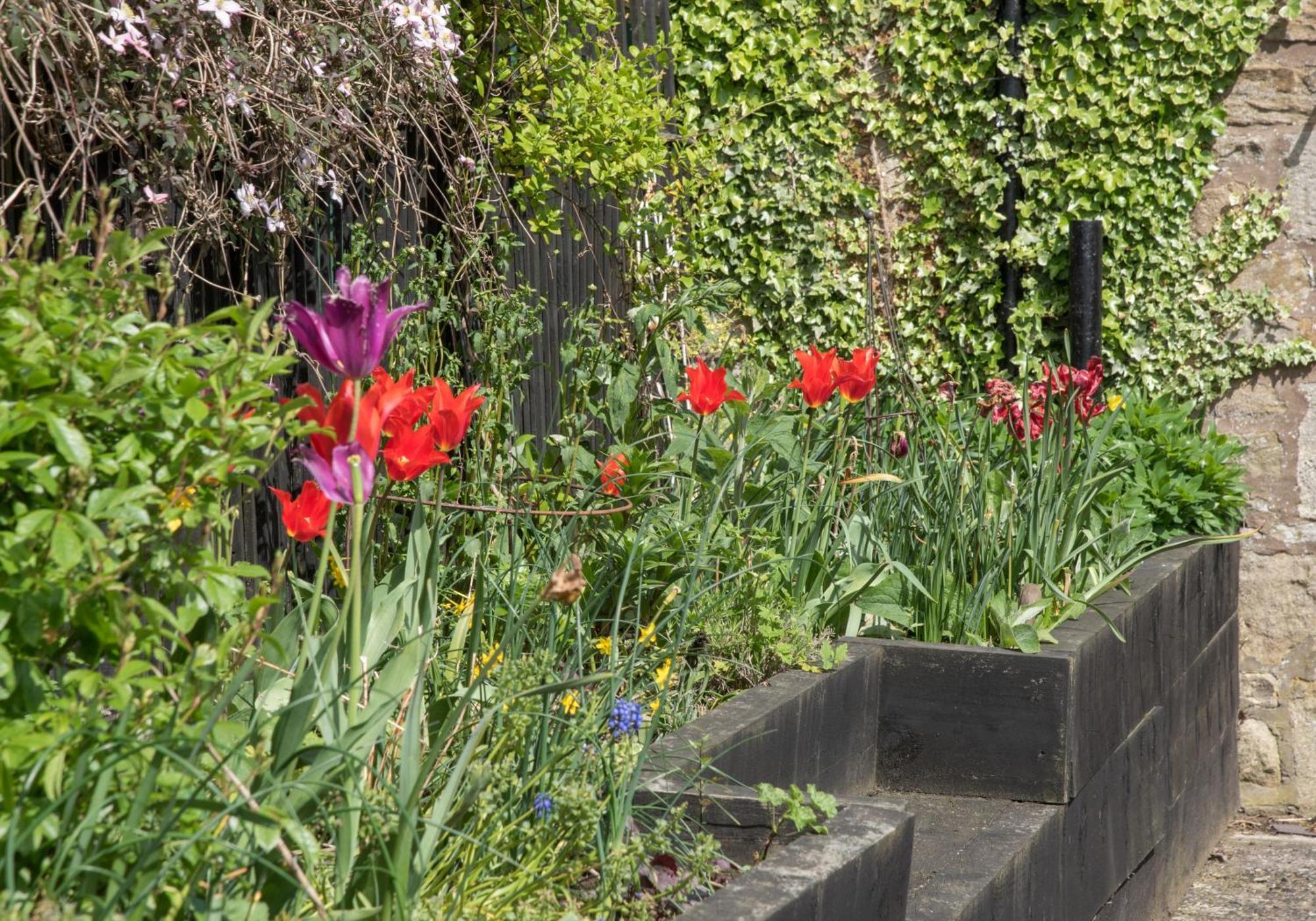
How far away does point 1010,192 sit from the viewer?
539 cm

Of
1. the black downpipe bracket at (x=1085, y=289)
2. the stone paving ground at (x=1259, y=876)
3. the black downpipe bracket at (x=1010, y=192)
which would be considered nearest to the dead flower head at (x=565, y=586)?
the stone paving ground at (x=1259, y=876)

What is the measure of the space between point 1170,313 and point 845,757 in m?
2.98

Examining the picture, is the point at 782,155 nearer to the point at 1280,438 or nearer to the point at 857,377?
the point at 1280,438

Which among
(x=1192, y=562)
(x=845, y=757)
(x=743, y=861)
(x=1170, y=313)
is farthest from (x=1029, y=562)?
(x=1170, y=313)

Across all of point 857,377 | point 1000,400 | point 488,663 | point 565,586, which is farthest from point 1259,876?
point 565,586

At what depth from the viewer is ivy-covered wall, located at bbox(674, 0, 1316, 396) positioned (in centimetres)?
520

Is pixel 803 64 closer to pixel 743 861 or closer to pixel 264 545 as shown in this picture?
pixel 264 545

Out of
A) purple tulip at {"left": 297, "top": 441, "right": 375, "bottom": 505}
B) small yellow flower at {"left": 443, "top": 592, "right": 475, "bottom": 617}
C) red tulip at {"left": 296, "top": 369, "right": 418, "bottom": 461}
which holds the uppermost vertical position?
red tulip at {"left": 296, "top": 369, "right": 418, "bottom": 461}

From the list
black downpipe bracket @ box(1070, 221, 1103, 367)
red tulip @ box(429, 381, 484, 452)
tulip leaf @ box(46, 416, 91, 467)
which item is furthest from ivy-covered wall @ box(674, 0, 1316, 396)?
tulip leaf @ box(46, 416, 91, 467)

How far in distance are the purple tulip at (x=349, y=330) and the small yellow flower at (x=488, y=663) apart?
0.42 m

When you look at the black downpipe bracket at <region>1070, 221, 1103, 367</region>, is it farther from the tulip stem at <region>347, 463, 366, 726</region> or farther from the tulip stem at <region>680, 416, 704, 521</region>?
the tulip stem at <region>347, 463, 366, 726</region>

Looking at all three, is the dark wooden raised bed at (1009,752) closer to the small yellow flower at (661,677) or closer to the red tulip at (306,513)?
the small yellow flower at (661,677)

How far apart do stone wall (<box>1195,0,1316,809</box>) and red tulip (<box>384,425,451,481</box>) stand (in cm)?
414

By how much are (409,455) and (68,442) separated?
0.71 m
